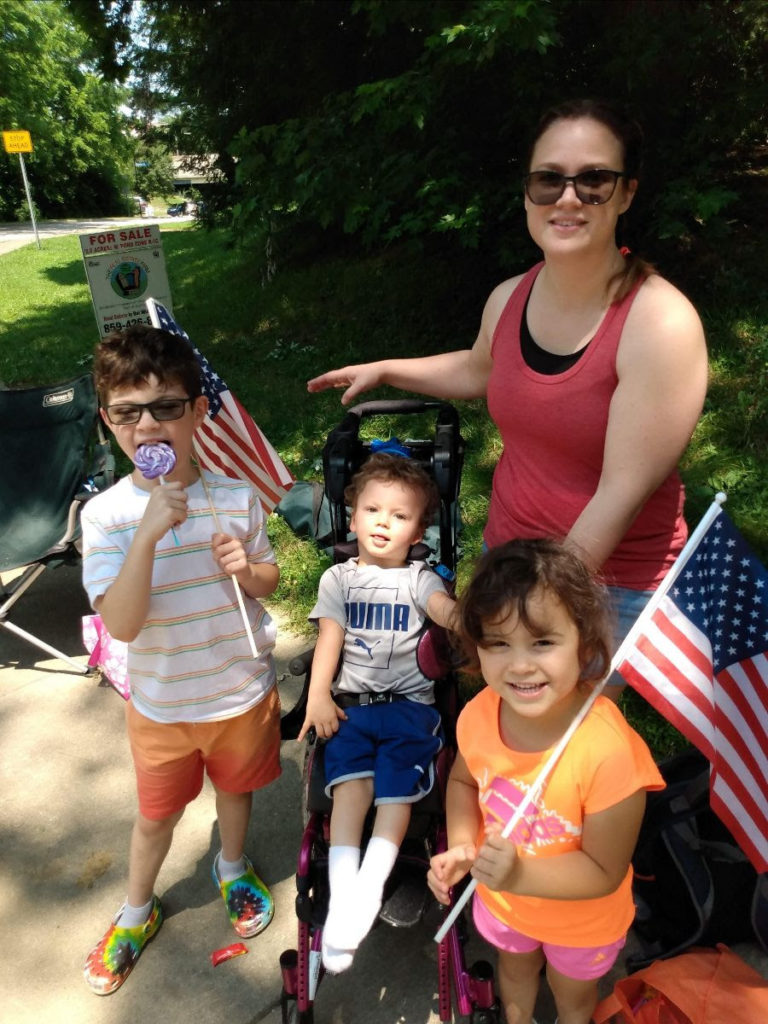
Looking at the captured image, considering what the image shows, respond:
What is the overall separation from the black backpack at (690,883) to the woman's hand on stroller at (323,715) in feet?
3.28

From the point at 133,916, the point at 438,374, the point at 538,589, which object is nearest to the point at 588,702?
the point at 538,589

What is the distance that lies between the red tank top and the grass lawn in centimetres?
149

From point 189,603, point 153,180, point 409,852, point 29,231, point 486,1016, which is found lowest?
point 153,180

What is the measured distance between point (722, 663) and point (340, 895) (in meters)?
1.08

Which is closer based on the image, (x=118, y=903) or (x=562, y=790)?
(x=562, y=790)

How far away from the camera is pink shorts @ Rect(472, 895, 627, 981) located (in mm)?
1843

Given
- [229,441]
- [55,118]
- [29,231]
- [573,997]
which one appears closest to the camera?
[573,997]

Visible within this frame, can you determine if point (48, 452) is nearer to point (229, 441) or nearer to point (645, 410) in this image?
point (229, 441)

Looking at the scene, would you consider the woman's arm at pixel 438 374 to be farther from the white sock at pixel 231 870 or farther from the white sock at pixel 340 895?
the white sock at pixel 231 870

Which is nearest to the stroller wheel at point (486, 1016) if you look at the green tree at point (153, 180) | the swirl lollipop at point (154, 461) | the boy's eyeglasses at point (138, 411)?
the swirl lollipop at point (154, 461)

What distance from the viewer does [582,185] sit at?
1.79 m

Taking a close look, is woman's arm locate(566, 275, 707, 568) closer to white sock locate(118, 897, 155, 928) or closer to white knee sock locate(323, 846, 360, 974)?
white knee sock locate(323, 846, 360, 974)

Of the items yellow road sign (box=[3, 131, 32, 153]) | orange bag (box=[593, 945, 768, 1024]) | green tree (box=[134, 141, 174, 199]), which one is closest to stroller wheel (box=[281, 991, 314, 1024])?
orange bag (box=[593, 945, 768, 1024])

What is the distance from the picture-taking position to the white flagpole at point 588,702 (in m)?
1.60
